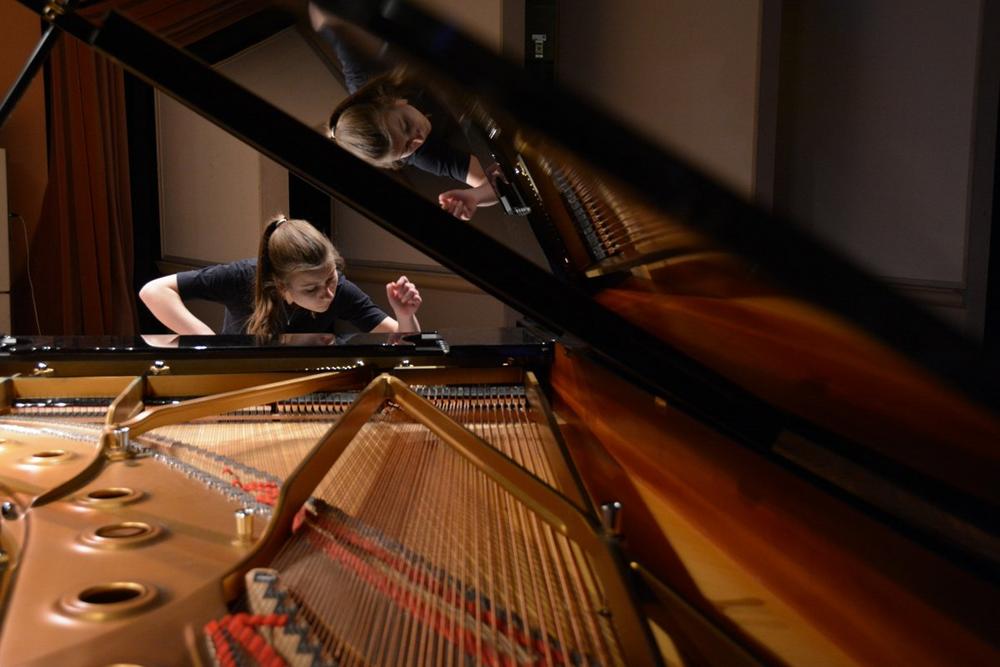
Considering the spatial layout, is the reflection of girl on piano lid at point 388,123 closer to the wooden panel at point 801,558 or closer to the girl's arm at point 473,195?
the girl's arm at point 473,195

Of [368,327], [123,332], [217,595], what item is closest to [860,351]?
[217,595]

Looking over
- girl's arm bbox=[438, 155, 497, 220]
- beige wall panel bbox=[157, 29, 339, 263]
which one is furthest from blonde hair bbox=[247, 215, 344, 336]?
beige wall panel bbox=[157, 29, 339, 263]

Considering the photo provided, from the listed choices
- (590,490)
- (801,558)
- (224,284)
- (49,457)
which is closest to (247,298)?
(224,284)

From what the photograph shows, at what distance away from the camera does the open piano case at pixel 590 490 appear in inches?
28.0

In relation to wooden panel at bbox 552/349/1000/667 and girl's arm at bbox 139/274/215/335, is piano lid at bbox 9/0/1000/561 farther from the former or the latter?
girl's arm at bbox 139/274/215/335

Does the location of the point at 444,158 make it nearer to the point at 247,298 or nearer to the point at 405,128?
the point at 405,128

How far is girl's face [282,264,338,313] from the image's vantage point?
2.97 meters

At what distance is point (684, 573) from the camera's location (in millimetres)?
1024

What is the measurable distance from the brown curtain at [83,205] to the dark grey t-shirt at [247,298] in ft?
6.18

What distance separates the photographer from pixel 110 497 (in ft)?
4.04

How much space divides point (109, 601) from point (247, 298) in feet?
8.26

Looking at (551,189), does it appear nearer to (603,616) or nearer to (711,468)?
(711,468)

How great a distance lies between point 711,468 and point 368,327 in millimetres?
2466

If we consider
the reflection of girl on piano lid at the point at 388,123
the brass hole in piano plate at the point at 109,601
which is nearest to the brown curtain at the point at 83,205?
the reflection of girl on piano lid at the point at 388,123
